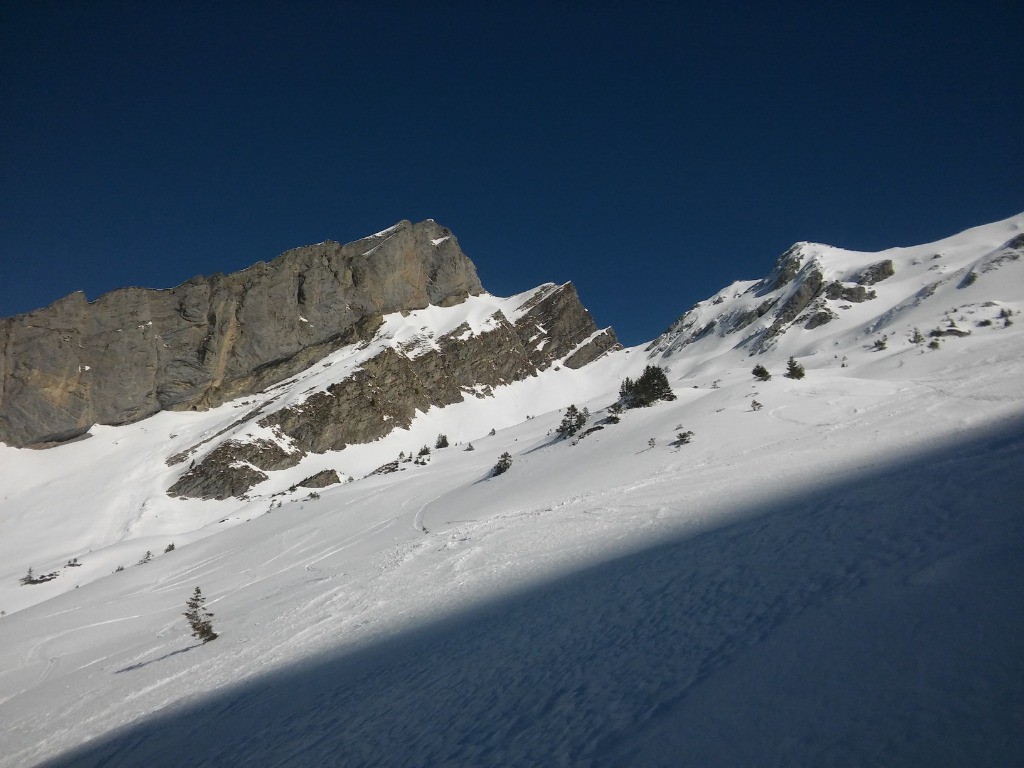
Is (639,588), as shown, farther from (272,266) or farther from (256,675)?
(272,266)

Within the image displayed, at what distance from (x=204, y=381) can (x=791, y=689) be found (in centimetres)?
7567

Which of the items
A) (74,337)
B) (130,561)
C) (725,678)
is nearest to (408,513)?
(725,678)

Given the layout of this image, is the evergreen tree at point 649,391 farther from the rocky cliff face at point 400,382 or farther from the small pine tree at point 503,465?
the rocky cliff face at point 400,382

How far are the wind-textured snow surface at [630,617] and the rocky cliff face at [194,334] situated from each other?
52295mm

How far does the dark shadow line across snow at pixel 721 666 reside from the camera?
9.75 ft

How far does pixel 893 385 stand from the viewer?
60.7 ft

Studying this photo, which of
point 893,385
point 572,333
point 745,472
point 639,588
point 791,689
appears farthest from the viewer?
point 572,333

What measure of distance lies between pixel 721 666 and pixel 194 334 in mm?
77956

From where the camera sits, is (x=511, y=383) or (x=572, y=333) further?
(x=572, y=333)

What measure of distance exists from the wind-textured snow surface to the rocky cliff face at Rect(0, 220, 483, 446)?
→ 5229cm

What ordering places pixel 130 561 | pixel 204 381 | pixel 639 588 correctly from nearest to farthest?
pixel 639 588 → pixel 130 561 → pixel 204 381

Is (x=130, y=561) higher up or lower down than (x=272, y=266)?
lower down

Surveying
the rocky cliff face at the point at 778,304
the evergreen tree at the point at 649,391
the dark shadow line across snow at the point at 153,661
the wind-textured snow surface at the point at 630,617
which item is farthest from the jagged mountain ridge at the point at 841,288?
the dark shadow line across snow at the point at 153,661

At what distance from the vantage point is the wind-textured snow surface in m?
3.25
